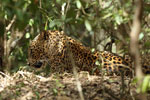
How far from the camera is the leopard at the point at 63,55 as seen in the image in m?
6.18

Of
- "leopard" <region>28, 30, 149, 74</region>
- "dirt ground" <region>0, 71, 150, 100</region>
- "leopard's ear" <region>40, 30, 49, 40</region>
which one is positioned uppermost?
"leopard's ear" <region>40, 30, 49, 40</region>

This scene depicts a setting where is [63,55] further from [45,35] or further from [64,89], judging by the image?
[64,89]

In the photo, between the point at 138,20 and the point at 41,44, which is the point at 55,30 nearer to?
the point at 41,44

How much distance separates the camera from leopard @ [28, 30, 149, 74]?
618 cm

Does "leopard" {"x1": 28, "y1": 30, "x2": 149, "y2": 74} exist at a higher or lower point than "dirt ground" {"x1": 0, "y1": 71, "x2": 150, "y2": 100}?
higher

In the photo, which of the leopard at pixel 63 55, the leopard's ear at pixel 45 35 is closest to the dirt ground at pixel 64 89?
the leopard at pixel 63 55

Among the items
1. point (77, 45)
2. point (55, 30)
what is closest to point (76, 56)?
point (77, 45)

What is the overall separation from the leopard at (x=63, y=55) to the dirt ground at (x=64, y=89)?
3.89ft

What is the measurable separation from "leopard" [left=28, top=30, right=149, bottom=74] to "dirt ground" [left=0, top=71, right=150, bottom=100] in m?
1.19

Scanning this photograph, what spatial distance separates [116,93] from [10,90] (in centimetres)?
166

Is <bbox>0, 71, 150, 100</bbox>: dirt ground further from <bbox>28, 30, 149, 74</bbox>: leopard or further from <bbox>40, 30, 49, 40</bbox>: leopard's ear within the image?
<bbox>40, 30, 49, 40</bbox>: leopard's ear

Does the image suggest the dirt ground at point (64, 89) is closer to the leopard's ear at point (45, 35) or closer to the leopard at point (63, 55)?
the leopard at point (63, 55)

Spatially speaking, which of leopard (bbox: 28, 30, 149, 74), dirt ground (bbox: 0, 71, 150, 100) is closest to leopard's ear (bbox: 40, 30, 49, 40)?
leopard (bbox: 28, 30, 149, 74)

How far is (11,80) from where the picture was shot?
4988 millimetres
